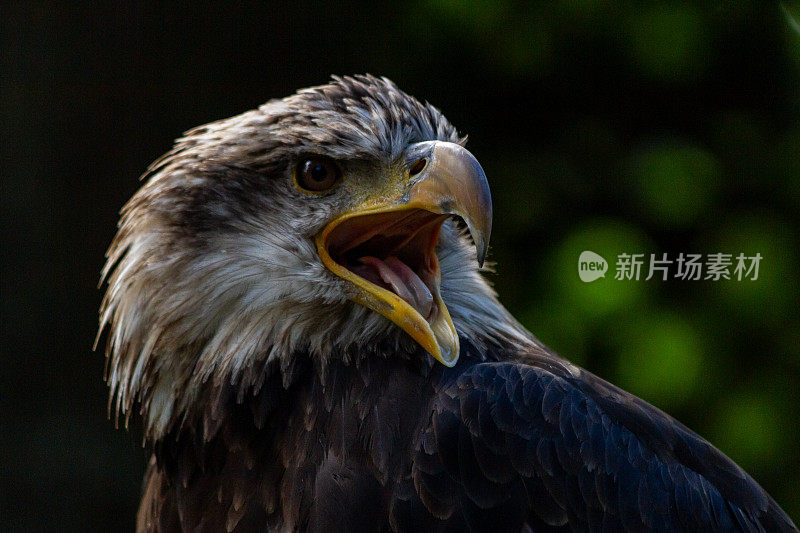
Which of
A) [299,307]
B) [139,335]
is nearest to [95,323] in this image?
[139,335]

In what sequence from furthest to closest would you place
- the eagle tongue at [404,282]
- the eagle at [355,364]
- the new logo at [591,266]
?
the new logo at [591,266]
the eagle tongue at [404,282]
the eagle at [355,364]

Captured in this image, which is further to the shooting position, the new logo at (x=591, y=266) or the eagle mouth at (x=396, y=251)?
the new logo at (x=591, y=266)

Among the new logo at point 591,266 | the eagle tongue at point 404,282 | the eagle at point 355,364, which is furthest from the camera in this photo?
the new logo at point 591,266

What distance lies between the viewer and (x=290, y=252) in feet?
5.80

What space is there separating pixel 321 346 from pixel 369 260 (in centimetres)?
Result: 21

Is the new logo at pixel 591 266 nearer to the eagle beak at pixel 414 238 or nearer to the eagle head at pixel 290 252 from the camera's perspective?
the eagle head at pixel 290 252

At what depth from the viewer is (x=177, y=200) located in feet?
6.06

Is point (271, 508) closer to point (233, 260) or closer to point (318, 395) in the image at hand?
point (318, 395)

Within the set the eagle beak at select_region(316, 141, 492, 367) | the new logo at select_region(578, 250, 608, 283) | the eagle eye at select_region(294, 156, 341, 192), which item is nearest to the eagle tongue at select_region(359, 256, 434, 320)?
the eagle beak at select_region(316, 141, 492, 367)

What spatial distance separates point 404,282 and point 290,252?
0.25 m

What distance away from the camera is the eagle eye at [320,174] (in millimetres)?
1772

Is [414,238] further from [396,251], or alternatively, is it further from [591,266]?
[591,266]

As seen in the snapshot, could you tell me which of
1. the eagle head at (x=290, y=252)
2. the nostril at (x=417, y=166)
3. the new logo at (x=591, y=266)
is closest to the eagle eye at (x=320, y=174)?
the eagle head at (x=290, y=252)

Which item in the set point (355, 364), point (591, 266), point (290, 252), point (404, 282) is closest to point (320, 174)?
point (290, 252)
